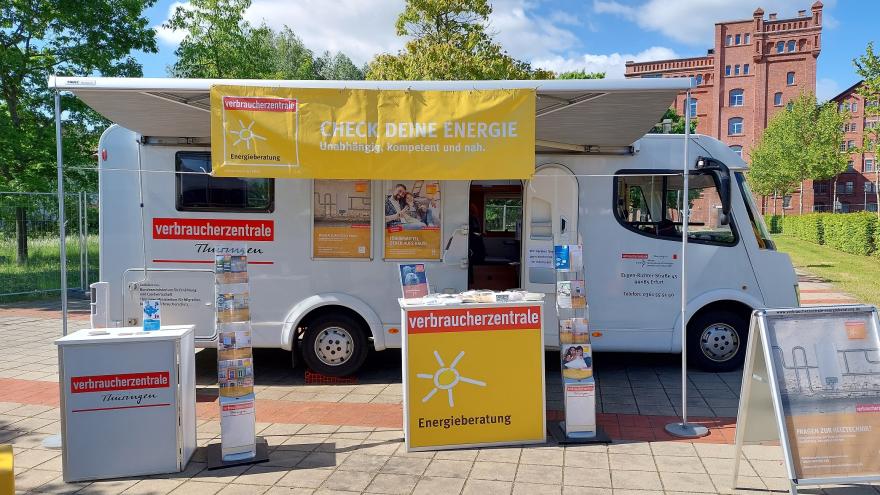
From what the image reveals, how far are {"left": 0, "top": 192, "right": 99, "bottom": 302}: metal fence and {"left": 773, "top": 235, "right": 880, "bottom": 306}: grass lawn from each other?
47.5 ft

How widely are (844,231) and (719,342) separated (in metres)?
21.4

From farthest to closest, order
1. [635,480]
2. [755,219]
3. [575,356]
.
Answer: [755,219]
[575,356]
[635,480]

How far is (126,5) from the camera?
52.7 feet

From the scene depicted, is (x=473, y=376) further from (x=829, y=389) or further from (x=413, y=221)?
(x=829, y=389)

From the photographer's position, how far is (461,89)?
17.2 feet

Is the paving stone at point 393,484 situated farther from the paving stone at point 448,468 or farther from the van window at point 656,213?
the van window at point 656,213

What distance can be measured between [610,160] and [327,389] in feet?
13.3

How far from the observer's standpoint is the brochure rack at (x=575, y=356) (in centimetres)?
502

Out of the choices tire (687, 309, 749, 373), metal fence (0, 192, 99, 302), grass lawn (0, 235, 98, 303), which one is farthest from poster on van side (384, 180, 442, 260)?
grass lawn (0, 235, 98, 303)

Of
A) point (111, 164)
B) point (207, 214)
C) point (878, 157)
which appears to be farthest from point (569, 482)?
point (878, 157)

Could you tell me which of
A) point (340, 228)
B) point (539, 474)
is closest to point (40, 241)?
point (340, 228)

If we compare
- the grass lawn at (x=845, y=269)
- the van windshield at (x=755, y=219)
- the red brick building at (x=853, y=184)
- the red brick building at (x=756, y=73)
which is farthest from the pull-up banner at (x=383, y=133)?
the red brick building at (x=853, y=184)

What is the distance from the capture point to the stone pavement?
13.9ft

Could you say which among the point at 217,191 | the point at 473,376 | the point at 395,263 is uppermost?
the point at 217,191
